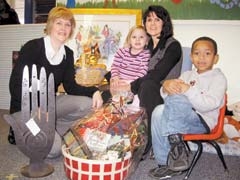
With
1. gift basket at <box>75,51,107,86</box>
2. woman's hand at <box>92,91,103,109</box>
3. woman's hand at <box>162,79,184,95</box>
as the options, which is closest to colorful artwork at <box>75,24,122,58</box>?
gift basket at <box>75,51,107,86</box>

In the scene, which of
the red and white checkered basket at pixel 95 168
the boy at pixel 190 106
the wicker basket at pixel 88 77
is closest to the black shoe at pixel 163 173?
the boy at pixel 190 106

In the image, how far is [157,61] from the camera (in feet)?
6.72

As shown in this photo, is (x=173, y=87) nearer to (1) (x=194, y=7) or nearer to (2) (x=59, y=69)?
(2) (x=59, y=69)

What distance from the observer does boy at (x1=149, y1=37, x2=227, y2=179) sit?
163 centimetres

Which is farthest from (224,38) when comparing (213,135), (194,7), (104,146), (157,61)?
(104,146)

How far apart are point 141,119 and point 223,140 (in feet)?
2.66

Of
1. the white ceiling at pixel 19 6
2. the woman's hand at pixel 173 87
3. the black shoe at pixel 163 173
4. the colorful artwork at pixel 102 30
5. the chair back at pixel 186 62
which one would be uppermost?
the white ceiling at pixel 19 6

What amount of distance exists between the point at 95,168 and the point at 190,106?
1.86ft

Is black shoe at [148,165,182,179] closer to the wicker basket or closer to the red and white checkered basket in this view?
the red and white checkered basket

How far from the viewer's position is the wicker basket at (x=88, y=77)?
2.23 metres

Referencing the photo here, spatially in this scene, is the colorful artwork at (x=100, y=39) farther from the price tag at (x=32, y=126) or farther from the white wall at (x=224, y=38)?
the price tag at (x=32, y=126)

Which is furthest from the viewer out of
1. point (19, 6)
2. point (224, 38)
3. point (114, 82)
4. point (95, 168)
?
point (19, 6)

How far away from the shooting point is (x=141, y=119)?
5.49 feet

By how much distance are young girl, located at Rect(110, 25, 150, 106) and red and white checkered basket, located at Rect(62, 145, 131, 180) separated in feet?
2.26
